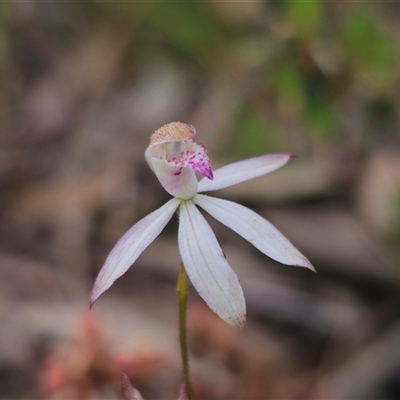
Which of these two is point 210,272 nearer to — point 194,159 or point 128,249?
point 128,249

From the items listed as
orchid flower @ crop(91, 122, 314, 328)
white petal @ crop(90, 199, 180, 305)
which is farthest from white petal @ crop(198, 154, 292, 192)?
white petal @ crop(90, 199, 180, 305)

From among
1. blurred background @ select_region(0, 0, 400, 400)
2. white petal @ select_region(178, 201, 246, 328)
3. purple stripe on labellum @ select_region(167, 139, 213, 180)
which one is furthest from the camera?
blurred background @ select_region(0, 0, 400, 400)

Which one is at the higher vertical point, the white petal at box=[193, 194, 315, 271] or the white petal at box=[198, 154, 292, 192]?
the white petal at box=[198, 154, 292, 192]

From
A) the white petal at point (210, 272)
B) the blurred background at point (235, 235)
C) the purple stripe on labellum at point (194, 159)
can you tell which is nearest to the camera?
the white petal at point (210, 272)

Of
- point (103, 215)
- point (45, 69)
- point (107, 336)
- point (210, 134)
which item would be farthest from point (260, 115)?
point (45, 69)

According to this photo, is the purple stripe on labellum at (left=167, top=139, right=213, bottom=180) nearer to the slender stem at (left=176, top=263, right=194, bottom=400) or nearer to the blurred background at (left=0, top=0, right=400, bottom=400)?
the slender stem at (left=176, top=263, right=194, bottom=400)

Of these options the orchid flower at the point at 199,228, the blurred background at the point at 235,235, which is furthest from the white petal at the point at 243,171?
the blurred background at the point at 235,235

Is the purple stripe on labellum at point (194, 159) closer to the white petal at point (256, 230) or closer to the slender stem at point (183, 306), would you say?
the white petal at point (256, 230)

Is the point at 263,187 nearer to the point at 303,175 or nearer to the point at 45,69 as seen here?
the point at 303,175
